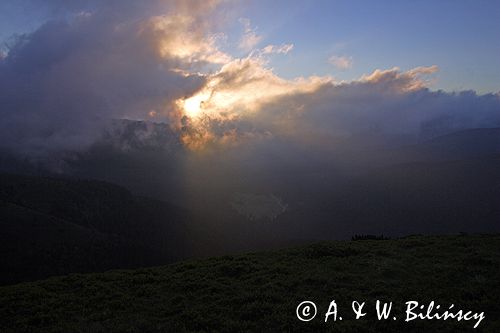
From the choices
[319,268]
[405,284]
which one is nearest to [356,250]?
[319,268]

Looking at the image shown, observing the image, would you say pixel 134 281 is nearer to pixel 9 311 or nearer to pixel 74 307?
pixel 74 307

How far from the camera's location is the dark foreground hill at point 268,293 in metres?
16.4

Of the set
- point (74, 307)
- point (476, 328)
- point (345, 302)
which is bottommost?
point (476, 328)

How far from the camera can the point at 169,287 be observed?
2398 centimetres

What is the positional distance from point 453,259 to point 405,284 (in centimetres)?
737

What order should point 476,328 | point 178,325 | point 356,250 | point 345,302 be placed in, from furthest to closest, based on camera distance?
1. point 356,250
2. point 345,302
3. point 178,325
4. point 476,328

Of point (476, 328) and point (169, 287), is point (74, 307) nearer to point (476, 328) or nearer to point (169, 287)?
point (169, 287)

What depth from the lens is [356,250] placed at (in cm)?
3083

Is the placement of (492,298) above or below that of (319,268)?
below

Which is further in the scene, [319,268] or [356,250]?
[356,250]

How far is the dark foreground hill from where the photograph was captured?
16438 mm

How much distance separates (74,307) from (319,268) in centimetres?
1495

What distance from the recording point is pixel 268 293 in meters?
20.2

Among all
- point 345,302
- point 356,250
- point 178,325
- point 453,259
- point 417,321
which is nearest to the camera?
point 417,321
